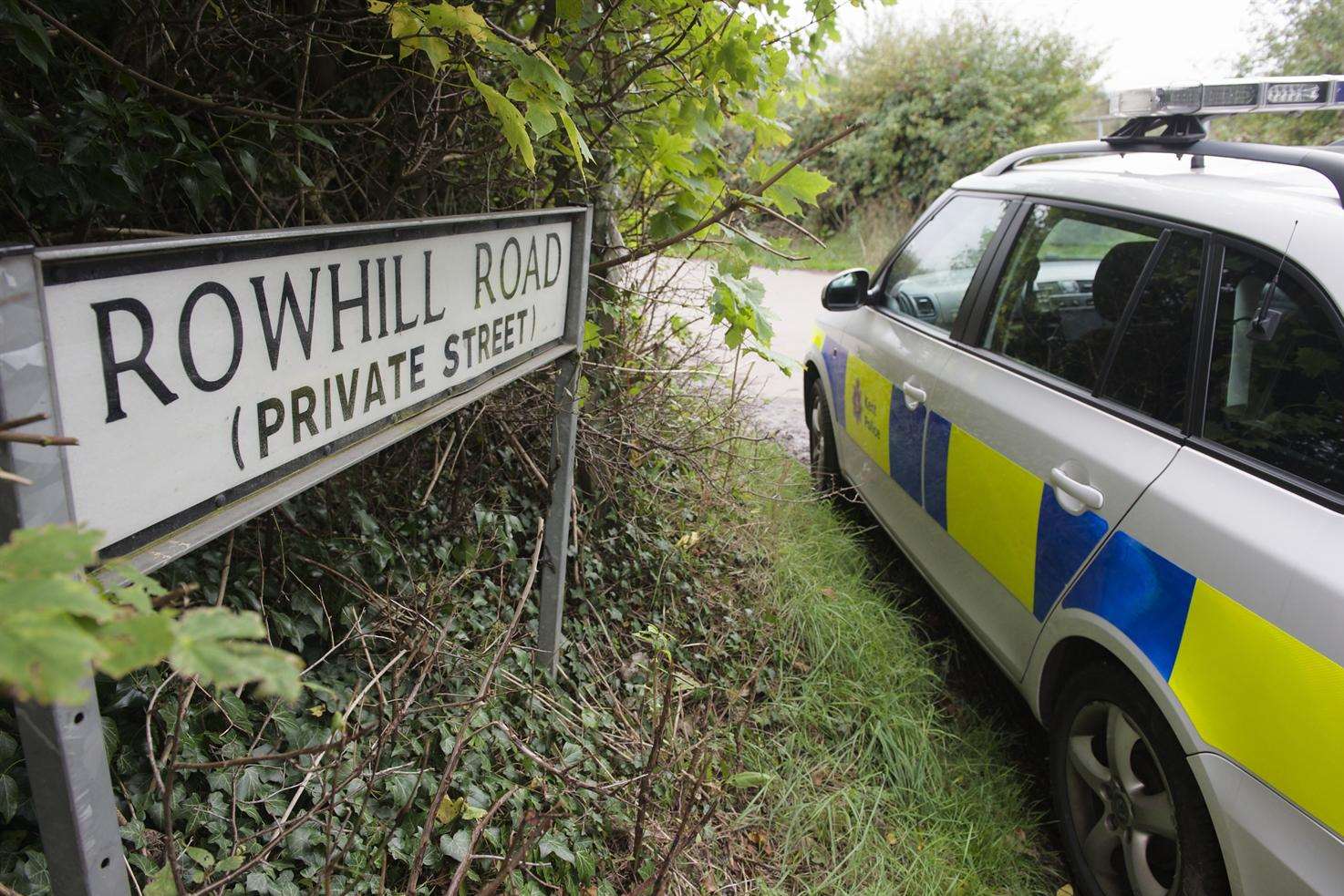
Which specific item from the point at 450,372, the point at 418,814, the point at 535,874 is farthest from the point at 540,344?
the point at 535,874

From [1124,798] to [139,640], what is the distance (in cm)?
217

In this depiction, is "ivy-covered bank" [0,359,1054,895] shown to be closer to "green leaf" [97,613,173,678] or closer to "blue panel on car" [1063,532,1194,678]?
"green leaf" [97,613,173,678]

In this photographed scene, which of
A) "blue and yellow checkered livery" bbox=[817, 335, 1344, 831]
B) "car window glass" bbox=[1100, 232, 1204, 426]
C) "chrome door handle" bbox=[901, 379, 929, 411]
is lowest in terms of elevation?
"blue and yellow checkered livery" bbox=[817, 335, 1344, 831]

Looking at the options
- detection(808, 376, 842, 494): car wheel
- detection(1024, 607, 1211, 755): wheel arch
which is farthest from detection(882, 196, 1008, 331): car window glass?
detection(1024, 607, 1211, 755): wheel arch

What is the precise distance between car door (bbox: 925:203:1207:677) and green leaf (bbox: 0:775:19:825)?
2.20 m

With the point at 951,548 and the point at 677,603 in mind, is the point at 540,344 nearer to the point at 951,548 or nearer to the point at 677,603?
the point at 677,603

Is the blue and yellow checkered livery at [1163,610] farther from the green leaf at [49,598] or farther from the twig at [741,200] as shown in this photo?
the green leaf at [49,598]

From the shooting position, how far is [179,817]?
1534 mm

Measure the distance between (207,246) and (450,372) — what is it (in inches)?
24.3

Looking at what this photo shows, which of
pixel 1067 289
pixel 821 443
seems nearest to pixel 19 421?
pixel 1067 289

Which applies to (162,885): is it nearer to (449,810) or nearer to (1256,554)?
(449,810)

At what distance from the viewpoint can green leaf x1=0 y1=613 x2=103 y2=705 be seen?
0.47 meters

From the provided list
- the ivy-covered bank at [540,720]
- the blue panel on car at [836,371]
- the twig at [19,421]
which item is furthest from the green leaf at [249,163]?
the blue panel on car at [836,371]

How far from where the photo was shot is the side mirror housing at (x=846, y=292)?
368 cm
